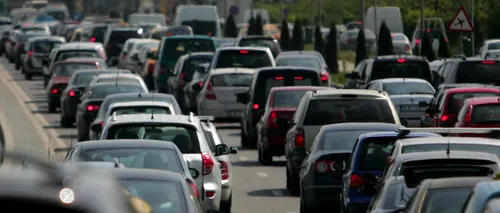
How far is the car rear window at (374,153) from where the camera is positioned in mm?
15516

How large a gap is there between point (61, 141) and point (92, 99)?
59.6 inches

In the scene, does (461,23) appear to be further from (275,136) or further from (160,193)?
(160,193)

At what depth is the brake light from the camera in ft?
68.9

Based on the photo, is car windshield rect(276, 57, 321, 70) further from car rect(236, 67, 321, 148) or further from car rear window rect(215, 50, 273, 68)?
car rect(236, 67, 321, 148)

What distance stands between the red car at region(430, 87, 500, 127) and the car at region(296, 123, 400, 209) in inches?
324

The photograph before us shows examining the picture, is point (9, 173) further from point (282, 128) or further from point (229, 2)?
point (229, 2)

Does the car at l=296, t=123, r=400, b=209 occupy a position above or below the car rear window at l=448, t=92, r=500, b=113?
above

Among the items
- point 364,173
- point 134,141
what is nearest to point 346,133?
point 364,173

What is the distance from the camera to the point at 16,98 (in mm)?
48406

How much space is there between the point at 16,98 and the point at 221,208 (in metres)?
31.8

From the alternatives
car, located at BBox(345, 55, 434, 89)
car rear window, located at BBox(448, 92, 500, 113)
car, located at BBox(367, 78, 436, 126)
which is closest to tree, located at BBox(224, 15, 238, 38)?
car, located at BBox(345, 55, 434, 89)

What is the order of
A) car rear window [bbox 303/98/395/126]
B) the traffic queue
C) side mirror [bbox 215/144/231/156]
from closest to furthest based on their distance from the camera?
the traffic queue < side mirror [bbox 215/144/231/156] < car rear window [bbox 303/98/395/126]

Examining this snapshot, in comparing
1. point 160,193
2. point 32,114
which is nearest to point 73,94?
point 32,114

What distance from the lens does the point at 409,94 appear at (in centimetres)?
3030
